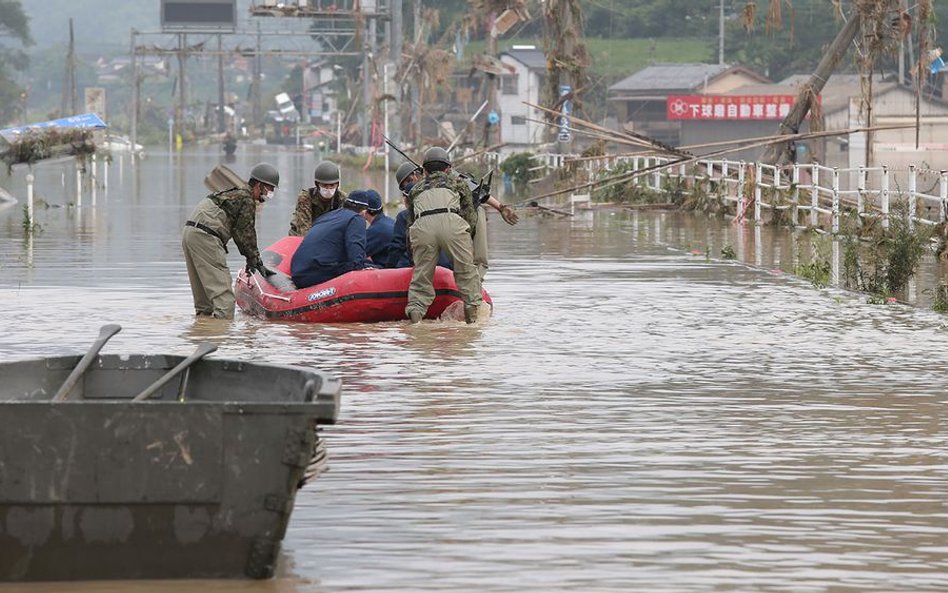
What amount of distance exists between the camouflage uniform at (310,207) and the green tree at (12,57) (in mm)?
113812

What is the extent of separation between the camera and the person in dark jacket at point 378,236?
17375 mm

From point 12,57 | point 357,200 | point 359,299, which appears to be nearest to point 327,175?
point 357,200

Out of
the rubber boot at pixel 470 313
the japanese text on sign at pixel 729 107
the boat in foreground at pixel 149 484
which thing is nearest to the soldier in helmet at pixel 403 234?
the rubber boot at pixel 470 313

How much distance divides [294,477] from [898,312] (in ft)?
36.4

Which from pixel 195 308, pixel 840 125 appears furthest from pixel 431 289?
pixel 840 125

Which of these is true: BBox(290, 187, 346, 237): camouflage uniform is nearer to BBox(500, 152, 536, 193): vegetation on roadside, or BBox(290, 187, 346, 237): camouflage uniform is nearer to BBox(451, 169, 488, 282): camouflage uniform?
BBox(451, 169, 488, 282): camouflage uniform

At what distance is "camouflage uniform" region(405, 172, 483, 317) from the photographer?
15.9 m

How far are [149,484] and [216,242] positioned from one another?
9932mm

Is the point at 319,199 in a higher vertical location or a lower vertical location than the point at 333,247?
higher

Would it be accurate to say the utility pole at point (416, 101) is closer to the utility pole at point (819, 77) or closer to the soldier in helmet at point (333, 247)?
the utility pole at point (819, 77)

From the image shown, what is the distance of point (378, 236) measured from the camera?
17.5 metres

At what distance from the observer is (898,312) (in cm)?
1722

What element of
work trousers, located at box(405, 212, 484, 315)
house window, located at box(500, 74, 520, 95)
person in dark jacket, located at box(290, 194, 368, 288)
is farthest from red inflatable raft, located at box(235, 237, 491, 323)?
house window, located at box(500, 74, 520, 95)

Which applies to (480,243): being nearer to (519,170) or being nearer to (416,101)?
(519,170)
